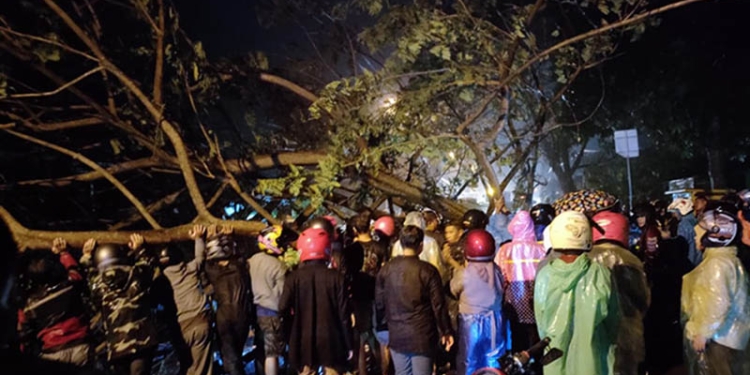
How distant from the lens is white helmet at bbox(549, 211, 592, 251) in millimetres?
4168

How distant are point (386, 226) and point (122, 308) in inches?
134

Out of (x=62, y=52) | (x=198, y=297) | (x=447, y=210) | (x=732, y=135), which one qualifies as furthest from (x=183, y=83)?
(x=732, y=135)

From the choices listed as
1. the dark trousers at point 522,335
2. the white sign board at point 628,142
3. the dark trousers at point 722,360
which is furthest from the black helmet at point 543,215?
the white sign board at point 628,142

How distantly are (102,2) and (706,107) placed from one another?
45.5 feet

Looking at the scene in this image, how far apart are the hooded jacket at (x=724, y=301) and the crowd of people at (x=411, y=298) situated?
12 mm

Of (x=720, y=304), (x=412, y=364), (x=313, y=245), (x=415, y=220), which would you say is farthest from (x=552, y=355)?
(x=415, y=220)

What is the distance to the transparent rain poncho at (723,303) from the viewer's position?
422 centimetres

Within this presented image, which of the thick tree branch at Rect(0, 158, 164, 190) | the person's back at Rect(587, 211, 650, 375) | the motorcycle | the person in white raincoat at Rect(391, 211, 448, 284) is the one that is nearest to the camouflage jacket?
the thick tree branch at Rect(0, 158, 164, 190)

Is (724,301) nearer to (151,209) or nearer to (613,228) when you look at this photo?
(613,228)

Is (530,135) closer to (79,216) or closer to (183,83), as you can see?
(183,83)

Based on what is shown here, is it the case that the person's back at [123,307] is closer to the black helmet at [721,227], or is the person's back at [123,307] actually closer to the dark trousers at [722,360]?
the dark trousers at [722,360]

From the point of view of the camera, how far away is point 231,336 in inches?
240

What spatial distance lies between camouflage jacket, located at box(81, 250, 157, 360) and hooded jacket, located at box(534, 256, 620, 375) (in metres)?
4.15

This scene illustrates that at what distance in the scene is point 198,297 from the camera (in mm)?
5945
